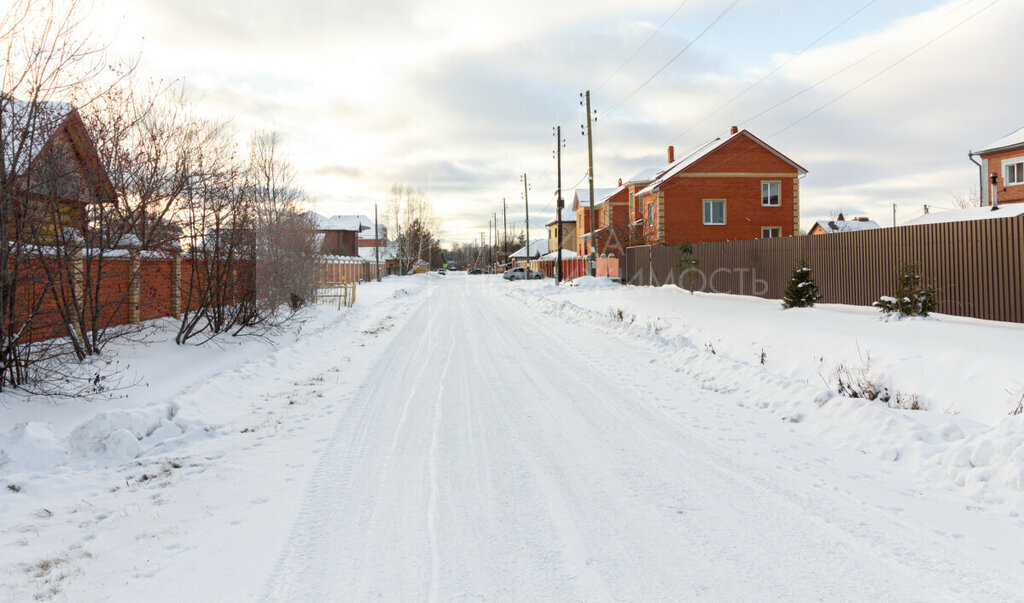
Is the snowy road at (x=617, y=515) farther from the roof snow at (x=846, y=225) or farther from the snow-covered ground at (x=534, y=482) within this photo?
the roof snow at (x=846, y=225)

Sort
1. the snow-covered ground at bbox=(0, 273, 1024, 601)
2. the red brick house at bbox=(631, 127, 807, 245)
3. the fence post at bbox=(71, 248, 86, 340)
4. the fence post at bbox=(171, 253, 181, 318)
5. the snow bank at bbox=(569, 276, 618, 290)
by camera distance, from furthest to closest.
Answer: the red brick house at bbox=(631, 127, 807, 245) < the snow bank at bbox=(569, 276, 618, 290) < the fence post at bbox=(171, 253, 181, 318) < the fence post at bbox=(71, 248, 86, 340) < the snow-covered ground at bbox=(0, 273, 1024, 601)

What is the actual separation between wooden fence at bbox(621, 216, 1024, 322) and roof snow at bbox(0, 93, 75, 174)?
15.2 meters

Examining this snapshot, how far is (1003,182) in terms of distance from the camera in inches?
1249

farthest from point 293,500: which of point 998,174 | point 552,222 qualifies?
point 552,222

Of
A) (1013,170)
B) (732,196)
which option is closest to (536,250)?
(732,196)

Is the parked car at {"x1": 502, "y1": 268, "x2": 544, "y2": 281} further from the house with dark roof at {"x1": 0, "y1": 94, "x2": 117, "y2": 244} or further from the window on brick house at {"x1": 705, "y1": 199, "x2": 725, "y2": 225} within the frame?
the house with dark roof at {"x1": 0, "y1": 94, "x2": 117, "y2": 244}

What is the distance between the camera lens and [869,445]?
239 inches

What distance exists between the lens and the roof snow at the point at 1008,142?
3033cm

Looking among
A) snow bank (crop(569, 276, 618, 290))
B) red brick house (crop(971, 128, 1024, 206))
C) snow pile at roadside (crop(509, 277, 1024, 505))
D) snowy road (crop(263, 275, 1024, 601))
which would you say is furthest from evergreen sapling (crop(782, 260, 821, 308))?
red brick house (crop(971, 128, 1024, 206))

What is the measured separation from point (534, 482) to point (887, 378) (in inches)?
238

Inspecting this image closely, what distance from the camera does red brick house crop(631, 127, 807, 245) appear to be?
3700cm

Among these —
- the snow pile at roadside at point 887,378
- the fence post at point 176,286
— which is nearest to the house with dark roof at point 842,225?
the snow pile at roadside at point 887,378

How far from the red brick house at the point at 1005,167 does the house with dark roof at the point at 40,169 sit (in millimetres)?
38568

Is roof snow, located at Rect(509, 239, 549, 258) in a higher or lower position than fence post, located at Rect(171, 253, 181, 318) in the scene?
higher
